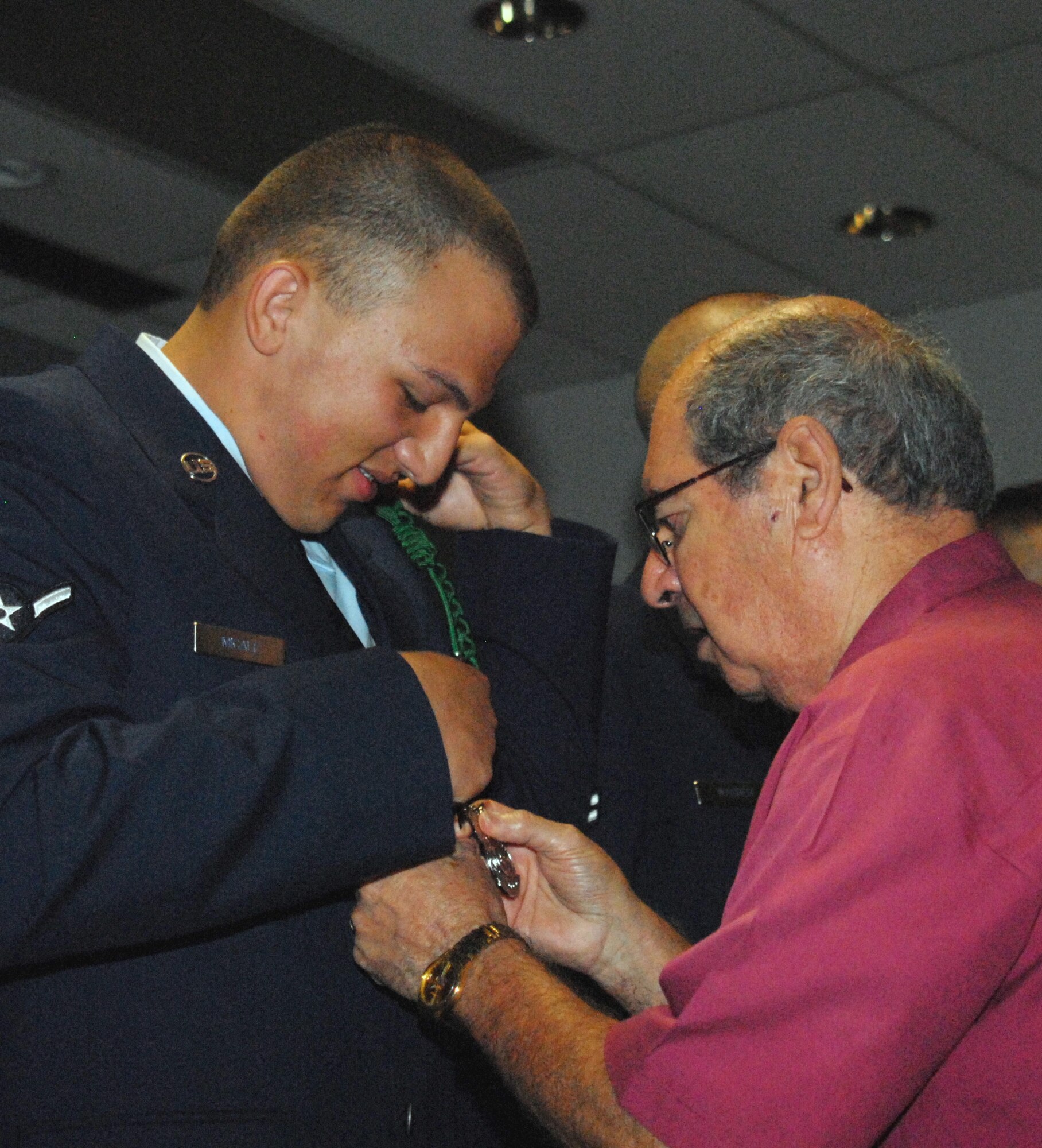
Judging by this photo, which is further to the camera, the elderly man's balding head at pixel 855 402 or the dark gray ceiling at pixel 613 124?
the dark gray ceiling at pixel 613 124

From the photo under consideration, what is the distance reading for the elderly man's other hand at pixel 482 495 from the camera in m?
2.32

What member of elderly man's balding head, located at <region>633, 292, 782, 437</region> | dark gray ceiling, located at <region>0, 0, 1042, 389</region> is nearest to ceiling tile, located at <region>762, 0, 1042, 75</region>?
dark gray ceiling, located at <region>0, 0, 1042, 389</region>

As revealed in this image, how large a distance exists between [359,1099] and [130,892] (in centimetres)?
37

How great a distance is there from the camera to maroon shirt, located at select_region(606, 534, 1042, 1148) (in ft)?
4.07

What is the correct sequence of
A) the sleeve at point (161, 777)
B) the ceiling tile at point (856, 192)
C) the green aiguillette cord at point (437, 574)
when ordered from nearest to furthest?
1. the sleeve at point (161, 777)
2. the green aiguillette cord at point (437, 574)
3. the ceiling tile at point (856, 192)

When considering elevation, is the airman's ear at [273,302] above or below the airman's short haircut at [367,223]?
below

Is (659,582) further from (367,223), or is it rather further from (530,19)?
(530,19)

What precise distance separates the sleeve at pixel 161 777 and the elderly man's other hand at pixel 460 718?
0.02 metres

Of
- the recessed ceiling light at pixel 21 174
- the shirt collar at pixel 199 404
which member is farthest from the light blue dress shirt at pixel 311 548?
the recessed ceiling light at pixel 21 174

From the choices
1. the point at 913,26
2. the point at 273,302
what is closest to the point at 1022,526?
the point at 913,26

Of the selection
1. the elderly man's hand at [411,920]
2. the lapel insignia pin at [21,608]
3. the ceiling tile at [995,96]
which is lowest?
the elderly man's hand at [411,920]

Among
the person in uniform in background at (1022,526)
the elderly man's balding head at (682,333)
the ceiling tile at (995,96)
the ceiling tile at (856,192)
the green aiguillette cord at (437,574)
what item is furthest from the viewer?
the ceiling tile at (856,192)

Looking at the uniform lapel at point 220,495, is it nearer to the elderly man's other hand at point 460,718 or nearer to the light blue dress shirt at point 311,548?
the light blue dress shirt at point 311,548

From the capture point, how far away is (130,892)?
4.60 ft
